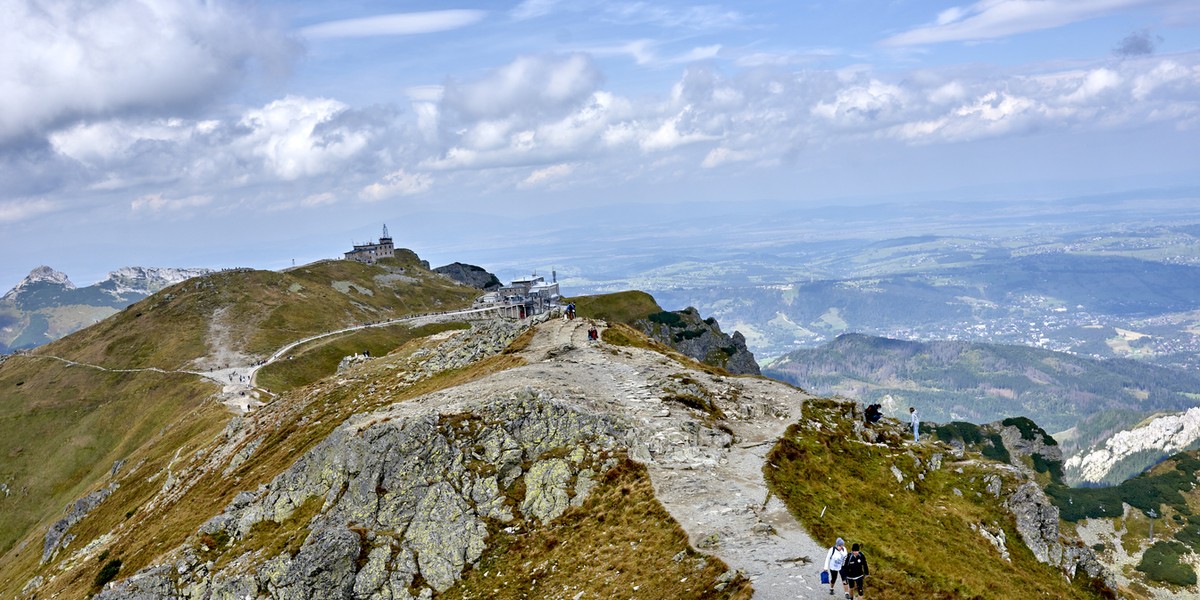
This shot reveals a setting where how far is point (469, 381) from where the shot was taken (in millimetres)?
56281

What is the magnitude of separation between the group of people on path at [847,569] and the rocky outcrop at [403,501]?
52.8ft

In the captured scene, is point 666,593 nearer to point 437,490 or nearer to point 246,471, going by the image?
point 437,490

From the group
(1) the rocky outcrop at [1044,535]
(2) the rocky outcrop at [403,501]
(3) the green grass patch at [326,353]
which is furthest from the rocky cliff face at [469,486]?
(3) the green grass patch at [326,353]

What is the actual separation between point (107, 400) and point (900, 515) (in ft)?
568

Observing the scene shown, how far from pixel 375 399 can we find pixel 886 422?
4760 centimetres

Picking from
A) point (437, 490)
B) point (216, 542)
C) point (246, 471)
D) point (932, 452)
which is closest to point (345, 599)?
point (437, 490)

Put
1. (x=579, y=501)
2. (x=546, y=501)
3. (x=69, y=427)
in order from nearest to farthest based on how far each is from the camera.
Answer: (x=579, y=501) < (x=546, y=501) < (x=69, y=427)

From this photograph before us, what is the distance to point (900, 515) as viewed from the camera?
38.0m

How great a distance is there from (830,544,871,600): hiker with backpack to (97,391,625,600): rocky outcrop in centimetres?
1694

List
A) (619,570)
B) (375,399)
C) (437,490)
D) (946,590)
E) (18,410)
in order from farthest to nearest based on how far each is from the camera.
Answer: (18,410) → (375,399) → (437,490) → (619,570) → (946,590)

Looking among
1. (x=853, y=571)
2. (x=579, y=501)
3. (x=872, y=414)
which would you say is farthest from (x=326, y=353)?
(x=853, y=571)

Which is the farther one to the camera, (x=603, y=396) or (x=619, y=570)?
(x=603, y=396)

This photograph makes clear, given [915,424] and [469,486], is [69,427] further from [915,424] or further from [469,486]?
[915,424]

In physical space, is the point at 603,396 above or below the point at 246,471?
above
